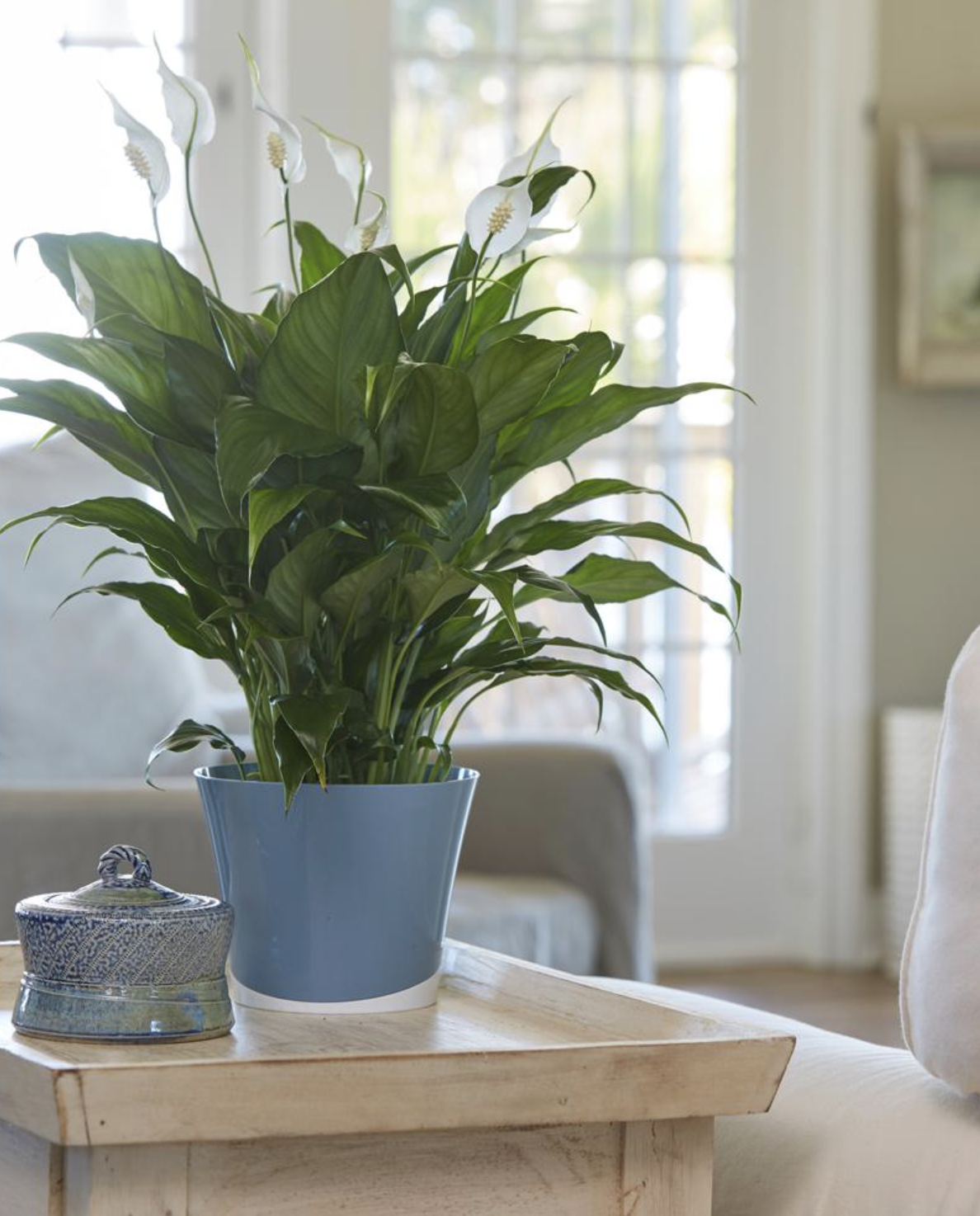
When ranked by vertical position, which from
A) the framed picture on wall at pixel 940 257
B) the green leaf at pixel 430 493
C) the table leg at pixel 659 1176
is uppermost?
the framed picture on wall at pixel 940 257

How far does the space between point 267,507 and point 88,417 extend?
0.49 ft

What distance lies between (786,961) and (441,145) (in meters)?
1.74

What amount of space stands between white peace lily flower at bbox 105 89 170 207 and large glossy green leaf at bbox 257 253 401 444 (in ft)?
0.43

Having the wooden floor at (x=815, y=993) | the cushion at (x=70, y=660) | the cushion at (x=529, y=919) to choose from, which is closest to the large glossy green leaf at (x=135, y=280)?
the cushion at (x=529, y=919)

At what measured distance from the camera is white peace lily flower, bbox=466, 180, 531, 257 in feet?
3.03

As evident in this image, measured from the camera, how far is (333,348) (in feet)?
2.82

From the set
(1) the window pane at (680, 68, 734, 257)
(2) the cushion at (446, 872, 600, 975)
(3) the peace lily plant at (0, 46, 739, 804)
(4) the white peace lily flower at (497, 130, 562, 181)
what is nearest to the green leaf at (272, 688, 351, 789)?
(3) the peace lily plant at (0, 46, 739, 804)

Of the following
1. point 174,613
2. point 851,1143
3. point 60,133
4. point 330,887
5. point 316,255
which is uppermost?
point 60,133

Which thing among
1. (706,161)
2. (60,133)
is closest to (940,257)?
(706,161)

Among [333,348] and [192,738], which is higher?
[333,348]

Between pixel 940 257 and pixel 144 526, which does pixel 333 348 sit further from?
pixel 940 257

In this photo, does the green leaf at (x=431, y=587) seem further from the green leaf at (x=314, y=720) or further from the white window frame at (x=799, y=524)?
the white window frame at (x=799, y=524)

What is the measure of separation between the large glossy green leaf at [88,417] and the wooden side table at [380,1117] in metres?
0.30

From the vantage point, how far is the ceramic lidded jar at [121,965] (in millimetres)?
821
